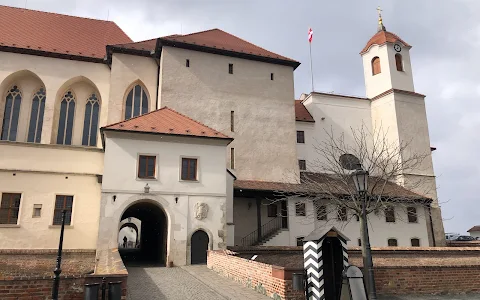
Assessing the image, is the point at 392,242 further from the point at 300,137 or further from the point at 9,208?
the point at 9,208

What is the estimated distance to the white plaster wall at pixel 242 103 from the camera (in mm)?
25406

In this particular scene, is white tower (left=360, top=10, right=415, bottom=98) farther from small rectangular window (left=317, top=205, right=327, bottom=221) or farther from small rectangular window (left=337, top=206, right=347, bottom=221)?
small rectangular window (left=317, top=205, right=327, bottom=221)

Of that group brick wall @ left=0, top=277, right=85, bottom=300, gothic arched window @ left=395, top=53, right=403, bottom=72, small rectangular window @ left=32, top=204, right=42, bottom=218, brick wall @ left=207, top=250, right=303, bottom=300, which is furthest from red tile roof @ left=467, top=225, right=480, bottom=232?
brick wall @ left=0, top=277, right=85, bottom=300

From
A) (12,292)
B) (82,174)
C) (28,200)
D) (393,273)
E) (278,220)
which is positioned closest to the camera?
(12,292)

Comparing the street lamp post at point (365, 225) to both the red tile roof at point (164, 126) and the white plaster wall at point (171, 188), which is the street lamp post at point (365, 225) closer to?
the white plaster wall at point (171, 188)

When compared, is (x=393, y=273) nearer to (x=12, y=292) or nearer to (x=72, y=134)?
(x=12, y=292)

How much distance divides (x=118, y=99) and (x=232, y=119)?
776cm

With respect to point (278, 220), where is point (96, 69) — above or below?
above

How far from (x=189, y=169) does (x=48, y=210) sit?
337 inches

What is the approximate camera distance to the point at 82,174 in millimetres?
22047

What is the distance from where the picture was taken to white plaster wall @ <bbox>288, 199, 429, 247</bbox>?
2411cm

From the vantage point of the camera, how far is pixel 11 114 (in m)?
24.4

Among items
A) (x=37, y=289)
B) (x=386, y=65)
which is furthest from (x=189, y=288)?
(x=386, y=65)

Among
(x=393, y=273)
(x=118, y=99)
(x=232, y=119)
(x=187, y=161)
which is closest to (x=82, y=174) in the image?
(x=118, y=99)
